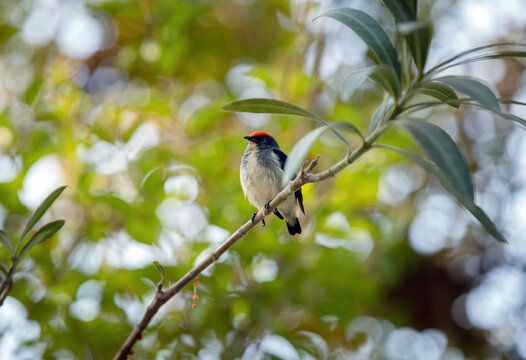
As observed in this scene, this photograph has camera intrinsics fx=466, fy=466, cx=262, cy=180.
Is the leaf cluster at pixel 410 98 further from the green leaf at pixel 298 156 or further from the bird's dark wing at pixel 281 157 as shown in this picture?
the bird's dark wing at pixel 281 157

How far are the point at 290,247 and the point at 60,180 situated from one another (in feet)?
7.65

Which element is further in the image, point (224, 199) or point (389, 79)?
point (224, 199)

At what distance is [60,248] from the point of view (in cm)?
364

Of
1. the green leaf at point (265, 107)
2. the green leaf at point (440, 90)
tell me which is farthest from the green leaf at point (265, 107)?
the green leaf at point (440, 90)

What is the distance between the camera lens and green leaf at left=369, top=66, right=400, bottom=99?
154 cm

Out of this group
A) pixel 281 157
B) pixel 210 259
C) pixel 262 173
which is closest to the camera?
pixel 210 259

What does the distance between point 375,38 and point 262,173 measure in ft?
6.51

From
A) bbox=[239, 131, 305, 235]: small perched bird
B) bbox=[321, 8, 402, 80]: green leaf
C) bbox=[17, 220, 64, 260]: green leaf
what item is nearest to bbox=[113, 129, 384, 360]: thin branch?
bbox=[321, 8, 402, 80]: green leaf

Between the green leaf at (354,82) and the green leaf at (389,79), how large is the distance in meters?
0.03

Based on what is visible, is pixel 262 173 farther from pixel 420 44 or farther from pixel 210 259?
pixel 420 44

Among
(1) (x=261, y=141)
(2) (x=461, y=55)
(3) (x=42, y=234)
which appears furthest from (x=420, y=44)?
(1) (x=261, y=141)

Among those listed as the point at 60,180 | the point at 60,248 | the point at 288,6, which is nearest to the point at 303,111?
the point at 60,248

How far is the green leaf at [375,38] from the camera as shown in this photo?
65.0 inches

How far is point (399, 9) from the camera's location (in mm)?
1608
